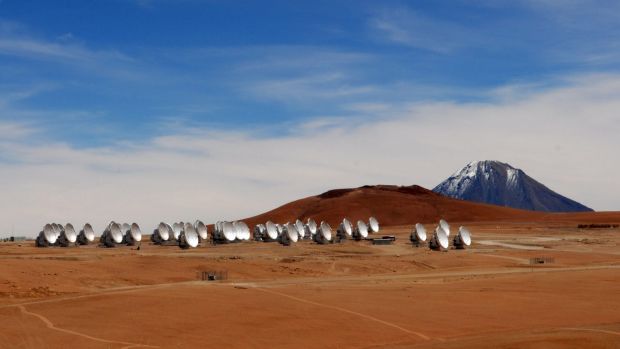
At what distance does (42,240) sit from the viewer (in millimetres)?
105438

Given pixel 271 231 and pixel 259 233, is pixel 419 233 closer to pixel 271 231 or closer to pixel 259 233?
pixel 271 231

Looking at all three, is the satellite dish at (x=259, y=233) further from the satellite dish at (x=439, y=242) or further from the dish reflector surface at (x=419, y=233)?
the satellite dish at (x=439, y=242)

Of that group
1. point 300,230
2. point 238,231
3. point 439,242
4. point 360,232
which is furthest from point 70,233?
point 439,242

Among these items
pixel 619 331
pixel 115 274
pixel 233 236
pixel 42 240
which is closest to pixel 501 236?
pixel 233 236

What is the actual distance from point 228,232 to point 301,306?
6896 centimetres

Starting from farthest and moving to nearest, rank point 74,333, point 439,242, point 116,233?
point 116,233 < point 439,242 < point 74,333

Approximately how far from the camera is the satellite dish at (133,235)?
105m

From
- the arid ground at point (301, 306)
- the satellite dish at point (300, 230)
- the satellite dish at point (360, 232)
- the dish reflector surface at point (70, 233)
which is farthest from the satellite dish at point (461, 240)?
the dish reflector surface at point (70, 233)

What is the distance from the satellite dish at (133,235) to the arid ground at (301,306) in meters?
38.2

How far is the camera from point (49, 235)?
105 metres

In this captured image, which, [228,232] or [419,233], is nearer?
[419,233]

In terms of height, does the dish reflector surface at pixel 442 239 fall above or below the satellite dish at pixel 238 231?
below

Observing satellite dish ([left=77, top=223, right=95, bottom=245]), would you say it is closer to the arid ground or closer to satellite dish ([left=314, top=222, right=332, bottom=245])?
satellite dish ([left=314, top=222, right=332, bottom=245])

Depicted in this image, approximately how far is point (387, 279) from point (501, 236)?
74.1m
